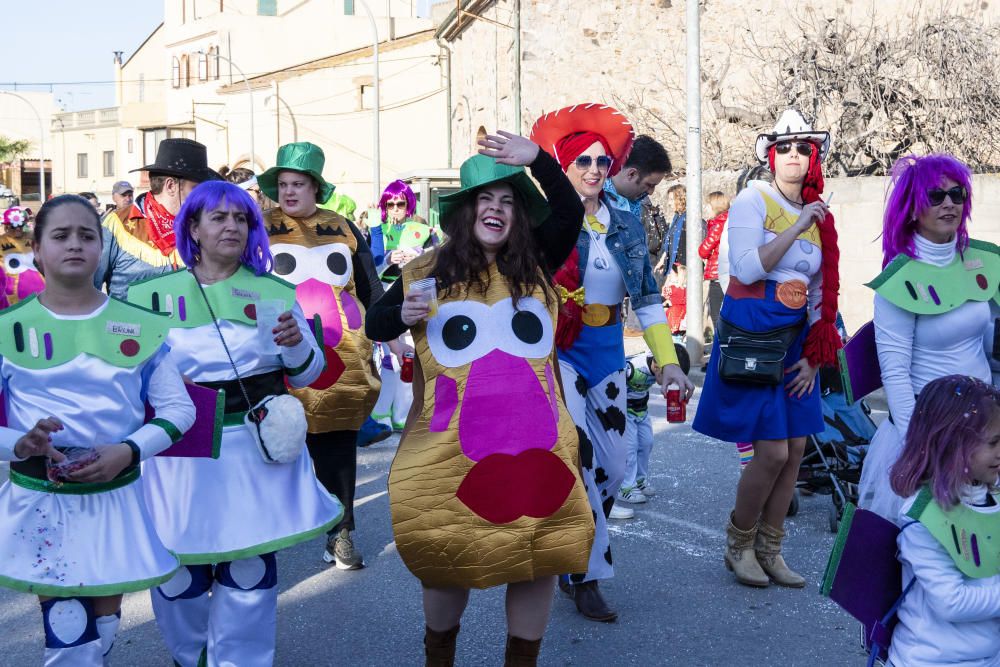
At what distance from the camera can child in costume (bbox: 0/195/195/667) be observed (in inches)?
129

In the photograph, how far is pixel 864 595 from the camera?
318cm

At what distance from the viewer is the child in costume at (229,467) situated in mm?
3809

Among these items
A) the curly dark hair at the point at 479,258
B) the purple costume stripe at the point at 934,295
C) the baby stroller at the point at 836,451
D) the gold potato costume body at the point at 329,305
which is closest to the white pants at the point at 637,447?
the baby stroller at the point at 836,451

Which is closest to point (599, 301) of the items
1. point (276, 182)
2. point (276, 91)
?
point (276, 182)

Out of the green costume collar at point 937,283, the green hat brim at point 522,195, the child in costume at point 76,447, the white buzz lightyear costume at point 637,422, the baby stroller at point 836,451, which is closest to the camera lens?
the child in costume at point 76,447

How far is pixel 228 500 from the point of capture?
152 inches

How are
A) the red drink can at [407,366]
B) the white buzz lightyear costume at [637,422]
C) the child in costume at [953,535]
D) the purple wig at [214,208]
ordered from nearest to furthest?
the child in costume at [953,535]
the red drink can at [407,366]
the purple wig at [214,208]
the white buzz lightyear costume at [637,422]

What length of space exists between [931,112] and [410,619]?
10892mm

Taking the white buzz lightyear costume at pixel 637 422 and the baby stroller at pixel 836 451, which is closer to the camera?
the baby stroller at pixel 836 451

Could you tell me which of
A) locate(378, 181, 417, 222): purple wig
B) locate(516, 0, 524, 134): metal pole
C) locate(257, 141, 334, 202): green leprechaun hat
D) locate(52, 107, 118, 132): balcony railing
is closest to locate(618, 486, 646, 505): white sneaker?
locate(257, 141, 334, 202): green leprechaun hat

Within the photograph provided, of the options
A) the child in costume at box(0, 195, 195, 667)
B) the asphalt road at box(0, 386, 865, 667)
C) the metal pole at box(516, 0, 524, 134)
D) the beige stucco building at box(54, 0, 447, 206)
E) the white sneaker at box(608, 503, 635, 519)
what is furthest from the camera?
the beige stucco building at box(54, 0, 447, 206)

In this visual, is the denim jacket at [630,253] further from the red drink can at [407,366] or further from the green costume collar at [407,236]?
the green costume collar at [407,236]

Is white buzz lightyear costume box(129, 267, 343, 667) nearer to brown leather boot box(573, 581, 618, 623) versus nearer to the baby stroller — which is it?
brown leather boot box(573, 581, 618, 623)

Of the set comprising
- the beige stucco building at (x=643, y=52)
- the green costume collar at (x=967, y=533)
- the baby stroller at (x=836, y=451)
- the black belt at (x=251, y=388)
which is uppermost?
the beige stucco building at (x=643, y=52)
